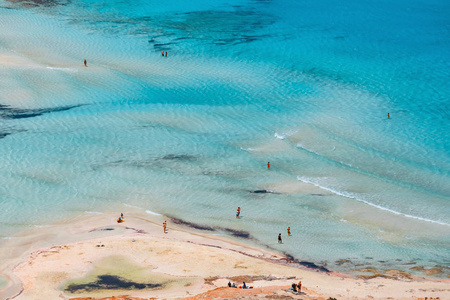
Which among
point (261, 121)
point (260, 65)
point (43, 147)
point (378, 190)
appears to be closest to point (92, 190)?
point (43, 147)

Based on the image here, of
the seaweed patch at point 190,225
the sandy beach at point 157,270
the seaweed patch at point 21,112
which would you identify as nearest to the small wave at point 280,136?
the seaweed patch at point 190,225

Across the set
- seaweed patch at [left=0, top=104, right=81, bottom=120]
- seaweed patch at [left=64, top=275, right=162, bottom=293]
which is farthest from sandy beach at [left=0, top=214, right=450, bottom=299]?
seaweed patch at [left=0, top=104, right=81, bottom=120]

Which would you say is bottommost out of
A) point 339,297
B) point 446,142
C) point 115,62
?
point 339,297

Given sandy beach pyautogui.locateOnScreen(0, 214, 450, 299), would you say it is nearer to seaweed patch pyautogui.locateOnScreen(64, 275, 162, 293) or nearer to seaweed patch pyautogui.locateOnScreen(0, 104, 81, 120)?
seaweed patch pyautogui.locateOnScreen(64, 275, 162, 293)

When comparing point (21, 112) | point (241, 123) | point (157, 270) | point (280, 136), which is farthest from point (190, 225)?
point (21, 112)

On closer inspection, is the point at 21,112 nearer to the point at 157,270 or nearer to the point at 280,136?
the point at 280,136

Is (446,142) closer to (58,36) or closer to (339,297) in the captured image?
(339,297)

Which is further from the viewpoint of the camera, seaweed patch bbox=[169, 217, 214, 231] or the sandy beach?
seaweed patch bbox=[169, 217, 214, 231]
